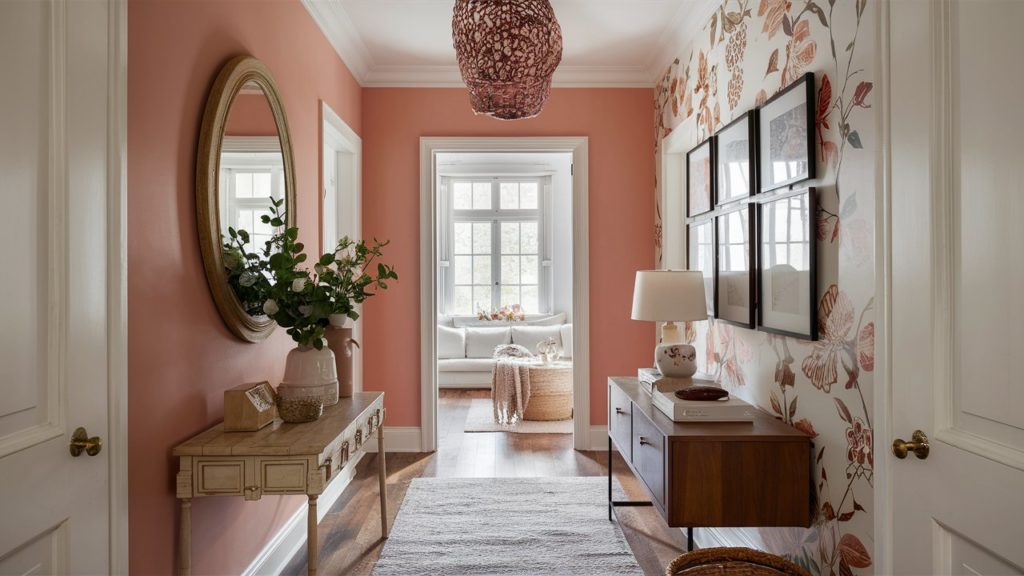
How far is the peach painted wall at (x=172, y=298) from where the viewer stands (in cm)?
159

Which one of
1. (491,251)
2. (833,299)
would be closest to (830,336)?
(833,299)

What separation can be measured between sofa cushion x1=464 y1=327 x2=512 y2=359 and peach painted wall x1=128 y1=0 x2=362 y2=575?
4.42m

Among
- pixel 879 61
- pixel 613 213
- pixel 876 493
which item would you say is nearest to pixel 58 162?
pixel 879 61

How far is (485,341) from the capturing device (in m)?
6.86

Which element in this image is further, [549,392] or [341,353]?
[549,392]

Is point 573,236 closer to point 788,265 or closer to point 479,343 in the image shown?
point 788,265

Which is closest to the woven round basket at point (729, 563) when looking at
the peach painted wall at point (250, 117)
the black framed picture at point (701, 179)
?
the black framed picture at point (701, 179)

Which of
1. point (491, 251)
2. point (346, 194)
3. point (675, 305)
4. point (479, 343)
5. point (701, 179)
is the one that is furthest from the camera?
point (491, 251)

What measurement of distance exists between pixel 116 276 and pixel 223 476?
0.74 meters

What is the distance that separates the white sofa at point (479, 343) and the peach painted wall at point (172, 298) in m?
4.18

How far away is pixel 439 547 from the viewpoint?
2744 mm

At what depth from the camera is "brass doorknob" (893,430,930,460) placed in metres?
1.13

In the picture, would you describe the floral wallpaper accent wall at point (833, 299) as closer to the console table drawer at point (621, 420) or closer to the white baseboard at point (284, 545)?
the console table drawer at point (621, 420)

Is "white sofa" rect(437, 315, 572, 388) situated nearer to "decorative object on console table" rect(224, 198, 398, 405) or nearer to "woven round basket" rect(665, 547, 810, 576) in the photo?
"decorative object on console table" rect(224, 198, 398, 405)
